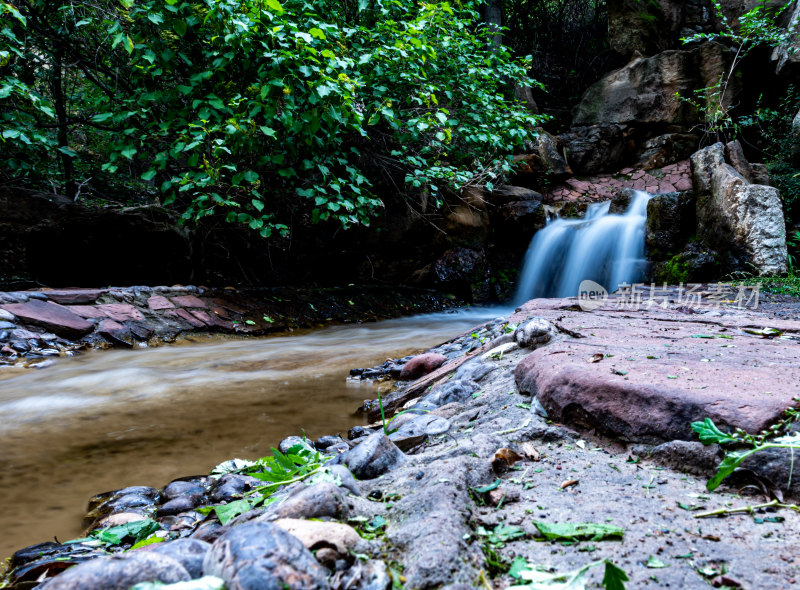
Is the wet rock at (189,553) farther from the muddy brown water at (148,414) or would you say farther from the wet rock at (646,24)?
the wet rock at (646,24)

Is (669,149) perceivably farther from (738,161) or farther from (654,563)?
(654,563)

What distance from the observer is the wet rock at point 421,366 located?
3469mm

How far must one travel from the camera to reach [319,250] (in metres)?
7.82

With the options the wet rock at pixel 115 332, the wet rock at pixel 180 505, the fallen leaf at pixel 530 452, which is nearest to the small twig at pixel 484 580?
the fallen leaf at pixel 530 452

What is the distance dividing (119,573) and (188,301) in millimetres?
5155

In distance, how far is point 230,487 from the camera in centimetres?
172

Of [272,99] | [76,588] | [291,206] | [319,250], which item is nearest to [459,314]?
[319,250]

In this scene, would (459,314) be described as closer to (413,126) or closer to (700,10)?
(413,126)

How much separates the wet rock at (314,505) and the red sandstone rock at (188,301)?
16.0 ft

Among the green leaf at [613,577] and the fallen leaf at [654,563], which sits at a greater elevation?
the green leaf at [613,577]

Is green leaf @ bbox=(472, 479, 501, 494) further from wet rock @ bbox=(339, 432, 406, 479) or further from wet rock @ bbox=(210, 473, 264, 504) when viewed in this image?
wet rock @ bbox=(210, 473, 264, 504)

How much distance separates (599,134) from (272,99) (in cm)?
966

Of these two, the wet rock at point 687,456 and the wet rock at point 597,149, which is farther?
the wet rock at point 597,149

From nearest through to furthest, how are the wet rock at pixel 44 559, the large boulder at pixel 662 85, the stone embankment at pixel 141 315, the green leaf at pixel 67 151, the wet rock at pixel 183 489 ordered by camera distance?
the wet rock at pixel 44 559 < the wet rock at pixel 183 489 < the stone embankment at pixel 141 315 < the green leaf at pixel 67 151 < the large boulder at pixel 662 85
